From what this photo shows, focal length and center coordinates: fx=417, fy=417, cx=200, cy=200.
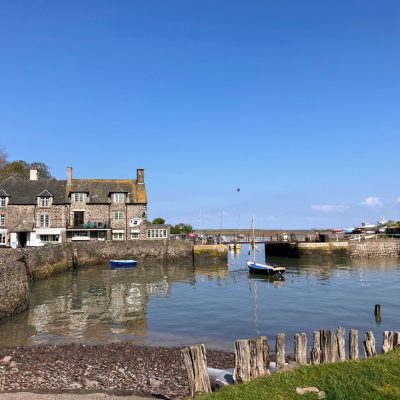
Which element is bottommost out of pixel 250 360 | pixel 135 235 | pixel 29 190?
pixel 250 360

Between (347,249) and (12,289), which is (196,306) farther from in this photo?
(347,249)

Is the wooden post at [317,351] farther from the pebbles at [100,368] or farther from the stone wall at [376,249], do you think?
the stone wall at [376,249]

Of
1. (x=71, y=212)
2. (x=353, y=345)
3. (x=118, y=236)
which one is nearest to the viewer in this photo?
(x=353, y=345)

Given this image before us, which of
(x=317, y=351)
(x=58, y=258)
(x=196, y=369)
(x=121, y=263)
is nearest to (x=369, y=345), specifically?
(x=317, y=351)

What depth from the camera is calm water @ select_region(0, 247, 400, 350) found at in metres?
22.6

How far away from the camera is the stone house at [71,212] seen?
209 feet

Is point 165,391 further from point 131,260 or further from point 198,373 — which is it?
point 131,260

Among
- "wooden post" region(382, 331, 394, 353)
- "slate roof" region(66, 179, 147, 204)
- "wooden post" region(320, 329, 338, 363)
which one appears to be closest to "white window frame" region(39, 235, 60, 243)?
"slate roof" region(66, 179, 147, 204)

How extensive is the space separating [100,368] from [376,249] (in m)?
67.1

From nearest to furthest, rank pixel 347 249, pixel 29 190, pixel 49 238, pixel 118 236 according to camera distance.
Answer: pixel 49 238, pixel 29 190, pixel 118 236, pixel 347 249

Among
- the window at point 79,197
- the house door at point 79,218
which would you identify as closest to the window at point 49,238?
the house door at point 79,218

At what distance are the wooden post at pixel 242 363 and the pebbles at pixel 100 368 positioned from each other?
325 cm

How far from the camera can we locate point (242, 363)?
10344mm

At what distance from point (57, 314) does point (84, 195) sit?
40.9 m
